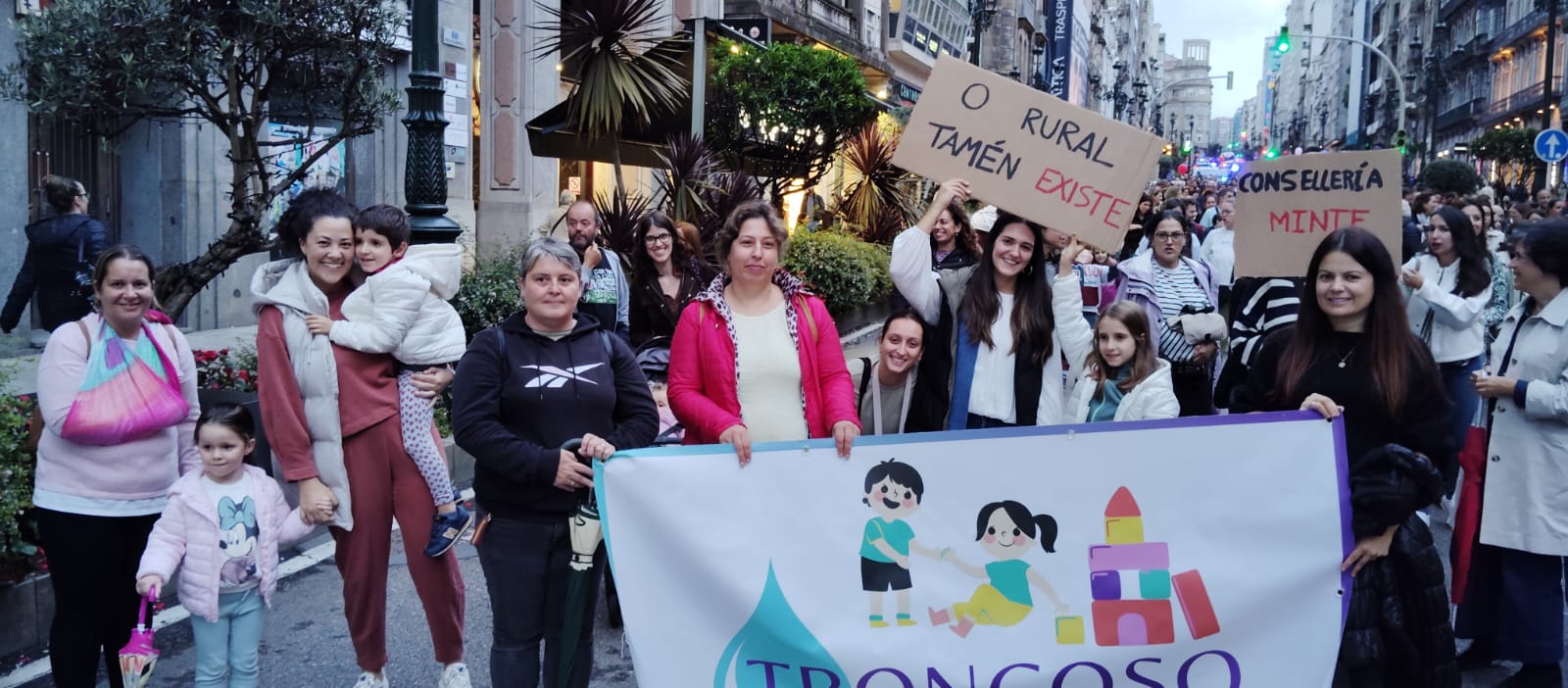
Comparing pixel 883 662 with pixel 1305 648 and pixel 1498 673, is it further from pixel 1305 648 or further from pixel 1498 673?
pixel 1498 673

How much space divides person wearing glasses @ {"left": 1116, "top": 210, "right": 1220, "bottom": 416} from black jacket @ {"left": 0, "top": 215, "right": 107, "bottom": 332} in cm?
781

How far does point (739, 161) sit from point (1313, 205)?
40.4 ft

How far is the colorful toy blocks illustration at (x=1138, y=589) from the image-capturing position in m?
3.96

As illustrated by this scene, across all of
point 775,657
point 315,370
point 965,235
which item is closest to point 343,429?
point 315,370

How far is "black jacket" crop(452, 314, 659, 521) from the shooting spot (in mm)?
3865

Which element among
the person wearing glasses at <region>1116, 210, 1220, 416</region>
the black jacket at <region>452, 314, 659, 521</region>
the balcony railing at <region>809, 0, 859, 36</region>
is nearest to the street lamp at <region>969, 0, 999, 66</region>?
the balcony railing at <region>809, 0, 859, 36</region>

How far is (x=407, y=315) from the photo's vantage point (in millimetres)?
4438

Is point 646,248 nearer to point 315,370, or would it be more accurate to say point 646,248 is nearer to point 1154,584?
point 315,370

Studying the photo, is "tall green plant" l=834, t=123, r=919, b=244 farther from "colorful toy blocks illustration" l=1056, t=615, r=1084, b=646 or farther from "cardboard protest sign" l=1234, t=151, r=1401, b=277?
"colorful toy blocks illustration" l=1056, t=615, r=1084, b=646

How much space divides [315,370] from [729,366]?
140cm

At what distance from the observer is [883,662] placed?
3.89 m

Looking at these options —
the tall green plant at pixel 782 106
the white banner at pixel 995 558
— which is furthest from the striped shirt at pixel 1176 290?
the tall green plant at pixel 782 106

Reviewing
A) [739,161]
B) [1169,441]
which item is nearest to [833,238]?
[739,161]

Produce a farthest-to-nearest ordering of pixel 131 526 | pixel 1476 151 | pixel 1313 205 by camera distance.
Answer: pixel 1476 151
pixel 1313 205
pixel 131 526
